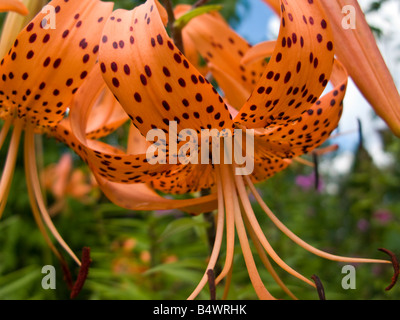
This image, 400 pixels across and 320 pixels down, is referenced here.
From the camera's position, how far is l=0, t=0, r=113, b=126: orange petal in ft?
2.45

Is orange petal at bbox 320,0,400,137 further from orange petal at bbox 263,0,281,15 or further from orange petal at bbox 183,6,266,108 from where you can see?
orange petal at bbox 183,6,266,108

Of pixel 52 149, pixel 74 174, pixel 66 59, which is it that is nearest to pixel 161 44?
pixel 66 59

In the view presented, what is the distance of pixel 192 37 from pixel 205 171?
0.35m

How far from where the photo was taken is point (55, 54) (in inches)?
29.8

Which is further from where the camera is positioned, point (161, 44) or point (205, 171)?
point (205, 171)

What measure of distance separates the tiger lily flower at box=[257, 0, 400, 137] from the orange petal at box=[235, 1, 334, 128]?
0.07m

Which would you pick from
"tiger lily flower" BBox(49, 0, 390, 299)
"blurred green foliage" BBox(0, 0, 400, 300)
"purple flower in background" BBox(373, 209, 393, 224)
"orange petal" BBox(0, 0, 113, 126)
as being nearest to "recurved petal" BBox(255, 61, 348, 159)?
"tiger lily flower" BBox(49, 0, 390, 299)

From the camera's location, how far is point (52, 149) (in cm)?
420

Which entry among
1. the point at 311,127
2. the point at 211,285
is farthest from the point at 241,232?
the point at 311,127

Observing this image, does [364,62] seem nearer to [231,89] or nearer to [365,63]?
[365,63]

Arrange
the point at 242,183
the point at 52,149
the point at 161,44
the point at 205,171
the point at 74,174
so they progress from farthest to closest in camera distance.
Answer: the point at 52,149, the point at 74,174, the point at 205,171, the point at 242,183, the point at 161,44

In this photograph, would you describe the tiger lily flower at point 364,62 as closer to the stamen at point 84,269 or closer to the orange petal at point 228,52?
the orange petal at point 228,52
